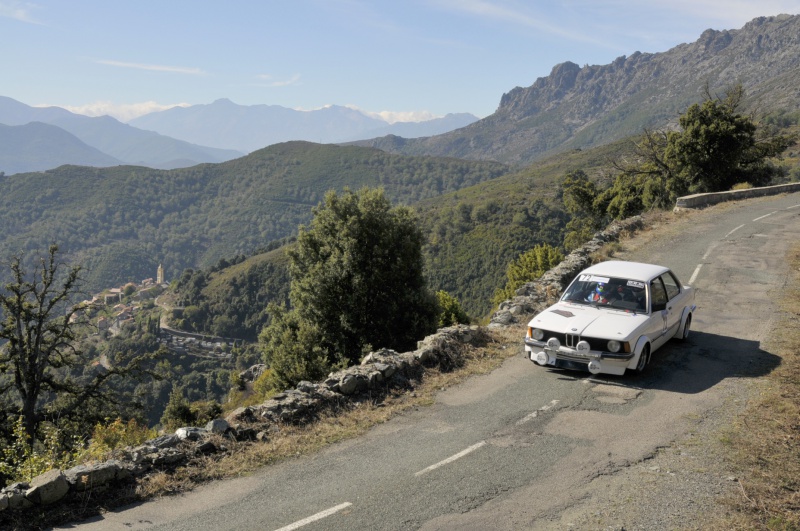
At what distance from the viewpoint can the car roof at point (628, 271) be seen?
427 inches

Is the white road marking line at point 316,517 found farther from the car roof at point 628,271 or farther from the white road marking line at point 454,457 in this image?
the car roof at point 628,271

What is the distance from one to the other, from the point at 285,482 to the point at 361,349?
17931 millimetres

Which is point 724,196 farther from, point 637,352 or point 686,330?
point 637,352

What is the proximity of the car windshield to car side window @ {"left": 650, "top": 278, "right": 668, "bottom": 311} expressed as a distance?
0.18m

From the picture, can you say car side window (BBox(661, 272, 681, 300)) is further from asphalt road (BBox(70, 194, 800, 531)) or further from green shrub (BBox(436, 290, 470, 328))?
green shrub (BBox(436, 290, 470, 328))

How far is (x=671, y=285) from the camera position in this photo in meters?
11.4

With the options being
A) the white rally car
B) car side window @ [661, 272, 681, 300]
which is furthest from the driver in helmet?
car side window @ [661, 272, 681, 300]

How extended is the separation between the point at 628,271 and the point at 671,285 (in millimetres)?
1019

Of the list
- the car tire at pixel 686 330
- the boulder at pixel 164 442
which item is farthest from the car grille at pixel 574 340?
the boulder at pixel 164 442

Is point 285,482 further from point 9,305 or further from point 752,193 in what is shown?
point 752,193

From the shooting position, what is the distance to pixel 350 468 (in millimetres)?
7141

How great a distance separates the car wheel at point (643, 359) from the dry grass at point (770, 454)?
5.57 ft

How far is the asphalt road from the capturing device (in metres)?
6.01

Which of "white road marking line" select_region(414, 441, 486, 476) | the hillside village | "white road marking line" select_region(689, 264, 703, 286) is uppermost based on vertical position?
"white road marking line" select_region(689, 264, 703, 286)
